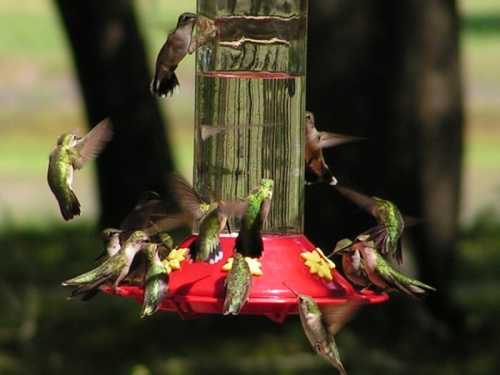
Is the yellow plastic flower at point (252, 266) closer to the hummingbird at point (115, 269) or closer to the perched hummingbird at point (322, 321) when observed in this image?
the perched hummingbird at point (322, 321)

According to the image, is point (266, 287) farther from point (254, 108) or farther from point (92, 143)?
point (92, 143)

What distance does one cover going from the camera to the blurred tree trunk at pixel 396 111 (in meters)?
10.3

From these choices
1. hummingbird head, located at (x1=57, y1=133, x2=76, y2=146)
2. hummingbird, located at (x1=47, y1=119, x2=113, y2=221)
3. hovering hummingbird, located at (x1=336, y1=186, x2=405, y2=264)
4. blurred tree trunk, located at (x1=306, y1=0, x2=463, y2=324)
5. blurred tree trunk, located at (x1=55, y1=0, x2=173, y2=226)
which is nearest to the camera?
hovering hummingbird, located at (x1=336, y1=186, x2=405, y2=264)

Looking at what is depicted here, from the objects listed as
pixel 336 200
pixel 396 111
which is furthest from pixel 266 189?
pixel 396 111

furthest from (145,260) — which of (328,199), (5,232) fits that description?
(5,232)

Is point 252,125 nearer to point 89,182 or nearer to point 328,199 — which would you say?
point 328,199

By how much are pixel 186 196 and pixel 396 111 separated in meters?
6.01

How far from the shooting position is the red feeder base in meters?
4.77

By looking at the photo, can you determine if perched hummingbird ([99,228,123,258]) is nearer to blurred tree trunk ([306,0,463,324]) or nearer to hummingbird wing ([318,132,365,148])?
hummingbird wing ([318,132,365,148])

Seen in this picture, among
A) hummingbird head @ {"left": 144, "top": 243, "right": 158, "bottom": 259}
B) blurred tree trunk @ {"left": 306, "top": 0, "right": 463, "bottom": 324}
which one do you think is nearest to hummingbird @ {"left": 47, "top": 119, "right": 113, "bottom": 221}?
hummingbird head @ {"left": 144, "top": 243, "right": 158, "bottom": 259}

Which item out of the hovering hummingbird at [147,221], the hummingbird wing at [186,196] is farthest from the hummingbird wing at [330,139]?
the hummingbird wing at [186,196]

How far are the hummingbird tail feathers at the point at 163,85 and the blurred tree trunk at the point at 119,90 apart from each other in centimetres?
782

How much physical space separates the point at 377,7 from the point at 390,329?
234 cm

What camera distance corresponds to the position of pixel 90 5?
44.1 feet
